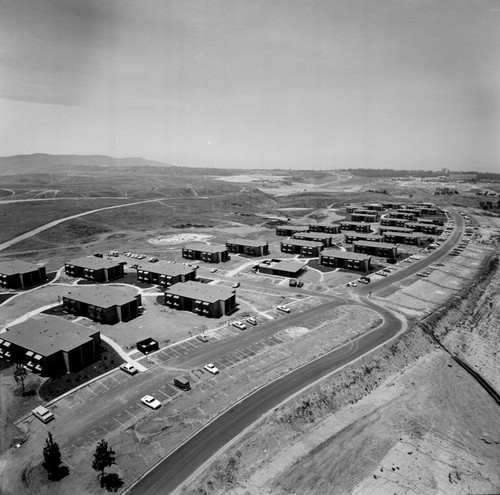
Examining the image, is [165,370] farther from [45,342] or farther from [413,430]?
[413,430]

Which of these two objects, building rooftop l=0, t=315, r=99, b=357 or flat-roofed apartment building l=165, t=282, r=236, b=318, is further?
flat-roofed apartment building l=165, t=282, r=236, b=318

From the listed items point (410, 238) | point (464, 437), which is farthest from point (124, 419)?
point (410, 238)

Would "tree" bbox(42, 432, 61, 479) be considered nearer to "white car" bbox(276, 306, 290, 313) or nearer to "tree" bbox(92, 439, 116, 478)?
"tree" bbox(92, 439, 116, 478)

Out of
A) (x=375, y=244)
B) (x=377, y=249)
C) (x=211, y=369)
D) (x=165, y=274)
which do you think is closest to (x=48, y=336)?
(x=211, y=369)

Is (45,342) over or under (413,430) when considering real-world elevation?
over

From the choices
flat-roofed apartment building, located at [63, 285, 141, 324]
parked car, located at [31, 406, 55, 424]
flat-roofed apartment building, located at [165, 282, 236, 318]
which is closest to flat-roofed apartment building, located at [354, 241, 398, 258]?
flat-roofed apartment building, located at [165, 282, 236, 318]

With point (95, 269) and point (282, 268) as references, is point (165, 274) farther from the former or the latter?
point (282, 268)
